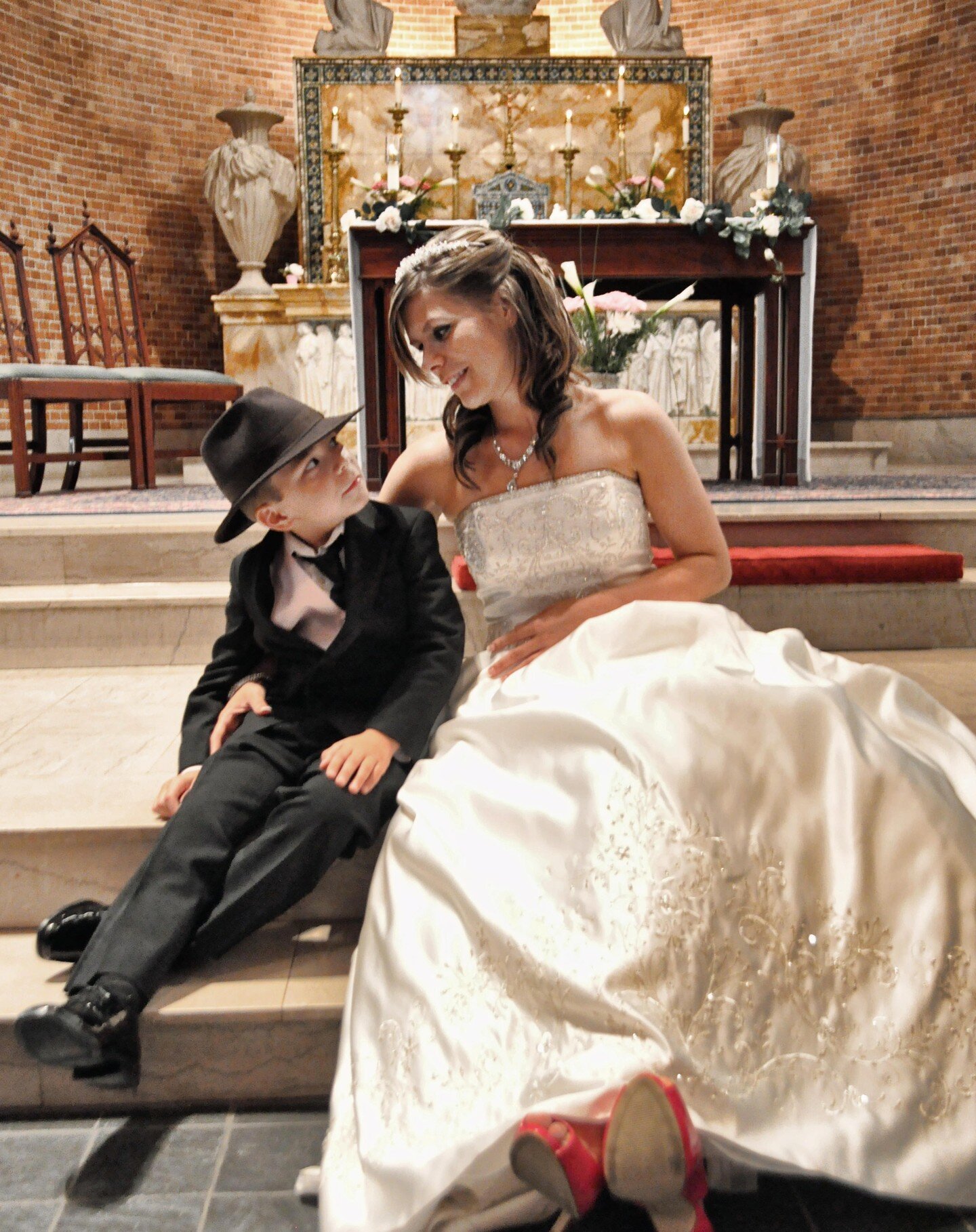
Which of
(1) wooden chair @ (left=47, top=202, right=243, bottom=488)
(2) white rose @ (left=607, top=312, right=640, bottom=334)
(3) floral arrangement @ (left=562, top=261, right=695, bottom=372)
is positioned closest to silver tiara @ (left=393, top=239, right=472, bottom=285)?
(3) floral arrangement @ (left=562, top=261, right=695, bottom=372)

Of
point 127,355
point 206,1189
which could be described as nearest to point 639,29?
point 127,355

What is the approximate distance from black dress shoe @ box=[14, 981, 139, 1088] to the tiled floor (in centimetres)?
13

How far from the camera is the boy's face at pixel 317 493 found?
2.07 meters

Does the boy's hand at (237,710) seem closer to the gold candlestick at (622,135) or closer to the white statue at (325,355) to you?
the white statue at (325,355)

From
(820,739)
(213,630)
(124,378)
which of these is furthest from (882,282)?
(820,739)

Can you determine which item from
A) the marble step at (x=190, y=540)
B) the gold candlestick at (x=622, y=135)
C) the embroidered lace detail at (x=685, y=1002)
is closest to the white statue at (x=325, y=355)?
the gold candlestick at (x=622, y=135)

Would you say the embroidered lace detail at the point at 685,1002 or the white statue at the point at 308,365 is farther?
the white statue at the point at 308,365

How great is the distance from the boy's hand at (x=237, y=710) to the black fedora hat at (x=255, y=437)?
1.02 ft

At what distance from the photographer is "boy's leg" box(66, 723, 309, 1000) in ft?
5.88

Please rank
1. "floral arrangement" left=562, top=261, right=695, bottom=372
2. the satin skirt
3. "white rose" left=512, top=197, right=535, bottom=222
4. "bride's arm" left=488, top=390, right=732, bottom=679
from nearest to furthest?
the satin skirt, "bride's arm" left=488, top=390, right=732, bottom=679, "floral arrangement" left=562, top=261, right=695, bottom=372, "white rose" left=512, top=197, right=535, bottom=222

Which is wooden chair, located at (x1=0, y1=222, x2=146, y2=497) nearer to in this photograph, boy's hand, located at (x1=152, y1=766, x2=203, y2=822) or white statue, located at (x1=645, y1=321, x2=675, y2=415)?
white statue, located at (x1=645, y1=321, x2=675, y2=415)

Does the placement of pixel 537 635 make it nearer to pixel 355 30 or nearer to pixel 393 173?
pixel 393 173

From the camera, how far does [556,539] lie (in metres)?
2.34

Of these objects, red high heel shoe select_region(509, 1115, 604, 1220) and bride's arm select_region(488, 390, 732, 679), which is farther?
bride's arm select_region(488, 390, 732, 679)
